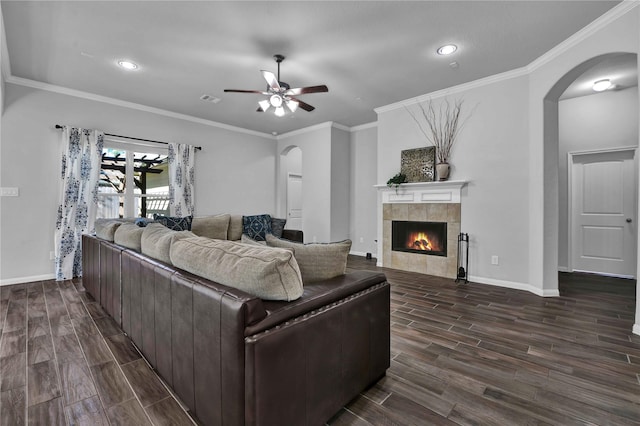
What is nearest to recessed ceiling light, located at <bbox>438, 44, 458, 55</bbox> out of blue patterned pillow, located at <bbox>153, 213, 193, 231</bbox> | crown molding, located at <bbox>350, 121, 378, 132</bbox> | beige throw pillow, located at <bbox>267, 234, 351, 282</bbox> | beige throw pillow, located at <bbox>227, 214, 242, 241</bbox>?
crown molding, located at <bbox>350, 121, 378, 132</bbox>

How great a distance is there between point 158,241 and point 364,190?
16.0 feet

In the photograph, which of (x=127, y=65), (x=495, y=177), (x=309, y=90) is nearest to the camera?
(x=309, y=90)

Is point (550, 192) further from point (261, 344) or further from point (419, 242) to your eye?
point (261, 344)

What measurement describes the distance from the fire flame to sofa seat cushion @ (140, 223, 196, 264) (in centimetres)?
366

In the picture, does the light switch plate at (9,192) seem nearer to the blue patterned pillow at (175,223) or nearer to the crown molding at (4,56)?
→ the crown molding at (4,56)

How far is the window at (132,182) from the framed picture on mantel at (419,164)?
4.26 m

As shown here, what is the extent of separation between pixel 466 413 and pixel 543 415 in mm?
386

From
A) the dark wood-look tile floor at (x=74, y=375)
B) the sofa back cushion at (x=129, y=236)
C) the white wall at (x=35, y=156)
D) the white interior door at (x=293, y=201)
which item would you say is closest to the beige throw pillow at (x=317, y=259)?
the dark wood-look tile floor at (x=74, y=375)

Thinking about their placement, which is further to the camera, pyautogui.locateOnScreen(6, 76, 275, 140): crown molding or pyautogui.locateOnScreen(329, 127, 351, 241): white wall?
pyautogui.locateOnScreen(329, 127, 351, 241): white wall

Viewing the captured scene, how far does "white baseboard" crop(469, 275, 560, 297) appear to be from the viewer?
3455 mm

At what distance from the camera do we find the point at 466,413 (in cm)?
149

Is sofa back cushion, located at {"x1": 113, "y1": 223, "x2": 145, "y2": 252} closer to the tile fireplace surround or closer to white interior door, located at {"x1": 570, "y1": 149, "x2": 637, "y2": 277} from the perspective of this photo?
the tile fireplace surround

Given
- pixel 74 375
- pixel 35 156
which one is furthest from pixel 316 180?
pixel 74 375

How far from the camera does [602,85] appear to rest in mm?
4023
